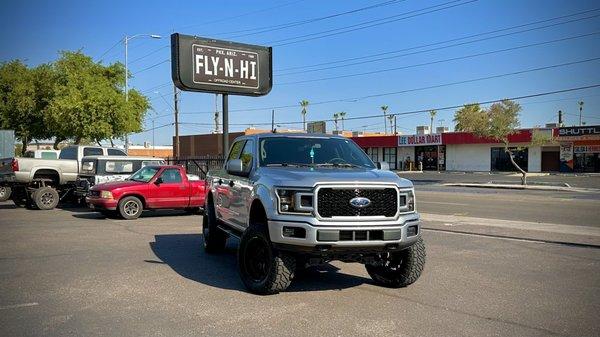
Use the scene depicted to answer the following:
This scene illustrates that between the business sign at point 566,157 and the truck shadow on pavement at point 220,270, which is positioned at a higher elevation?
the business sign at point 566,157

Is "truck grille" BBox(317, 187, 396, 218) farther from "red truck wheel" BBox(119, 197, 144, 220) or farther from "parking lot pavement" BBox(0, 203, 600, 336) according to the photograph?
"red truck wheel" BBox(119, 197, 144, 220)

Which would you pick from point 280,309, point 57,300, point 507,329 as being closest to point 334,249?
point 280,309

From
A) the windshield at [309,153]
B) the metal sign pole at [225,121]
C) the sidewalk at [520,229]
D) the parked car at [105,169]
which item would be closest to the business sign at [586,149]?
the sidewalk at [520,229]

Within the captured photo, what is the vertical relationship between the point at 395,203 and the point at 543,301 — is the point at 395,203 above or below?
above

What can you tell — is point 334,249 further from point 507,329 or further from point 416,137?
point 416,137

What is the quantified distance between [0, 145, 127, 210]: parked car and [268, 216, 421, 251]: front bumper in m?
14.2

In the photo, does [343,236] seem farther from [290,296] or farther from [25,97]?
[25,97]

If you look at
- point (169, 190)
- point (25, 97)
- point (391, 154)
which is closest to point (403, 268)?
point (169, 190)

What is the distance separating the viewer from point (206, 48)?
51.8 feet

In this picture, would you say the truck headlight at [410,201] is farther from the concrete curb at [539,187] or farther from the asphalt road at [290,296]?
the concrete curb at [539,187]

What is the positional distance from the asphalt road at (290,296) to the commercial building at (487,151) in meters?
42.3

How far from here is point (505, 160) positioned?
58500mm

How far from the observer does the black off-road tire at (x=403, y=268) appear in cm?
638

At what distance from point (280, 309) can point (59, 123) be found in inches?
1357
